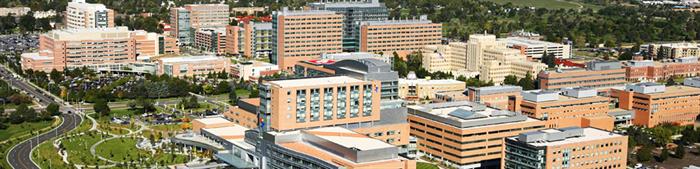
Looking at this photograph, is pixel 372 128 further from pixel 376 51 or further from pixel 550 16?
pixel 550 16

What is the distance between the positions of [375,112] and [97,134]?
1141 cm

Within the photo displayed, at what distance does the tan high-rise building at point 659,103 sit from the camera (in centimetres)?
4069

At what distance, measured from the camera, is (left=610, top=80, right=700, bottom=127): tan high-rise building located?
40688mm

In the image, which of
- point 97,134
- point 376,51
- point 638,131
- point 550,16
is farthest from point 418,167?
point 550,16

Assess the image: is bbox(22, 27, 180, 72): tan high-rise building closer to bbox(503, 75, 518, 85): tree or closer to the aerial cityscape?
the aerial cityscape

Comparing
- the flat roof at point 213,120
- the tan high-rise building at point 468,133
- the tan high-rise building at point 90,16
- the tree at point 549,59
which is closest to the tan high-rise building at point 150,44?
the tan high-rise building at point 90,16

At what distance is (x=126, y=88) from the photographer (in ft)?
156

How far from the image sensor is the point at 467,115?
108 feet

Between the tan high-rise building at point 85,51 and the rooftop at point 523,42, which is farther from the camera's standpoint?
the rooftop at point 523,42

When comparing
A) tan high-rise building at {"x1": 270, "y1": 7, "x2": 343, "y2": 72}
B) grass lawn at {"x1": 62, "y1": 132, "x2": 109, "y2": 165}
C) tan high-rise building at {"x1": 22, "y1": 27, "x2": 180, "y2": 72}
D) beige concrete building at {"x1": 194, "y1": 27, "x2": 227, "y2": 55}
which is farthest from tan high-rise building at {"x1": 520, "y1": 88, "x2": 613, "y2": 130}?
beige concrete building at {"x1": 194, "y1": 27, "x2": 227, "y2": 55}

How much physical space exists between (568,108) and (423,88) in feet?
31.3

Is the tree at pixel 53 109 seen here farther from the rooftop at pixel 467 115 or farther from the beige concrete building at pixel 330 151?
the beige concrete building at pixel 330 151

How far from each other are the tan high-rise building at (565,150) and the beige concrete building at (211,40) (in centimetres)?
3399

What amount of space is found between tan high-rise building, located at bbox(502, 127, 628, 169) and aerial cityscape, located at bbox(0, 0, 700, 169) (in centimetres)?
5
